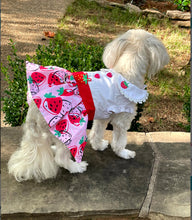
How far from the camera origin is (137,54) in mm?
2545

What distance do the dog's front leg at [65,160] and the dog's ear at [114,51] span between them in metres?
0.94

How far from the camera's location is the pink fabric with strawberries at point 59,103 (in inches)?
89.5

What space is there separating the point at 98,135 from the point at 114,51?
97 centimetres

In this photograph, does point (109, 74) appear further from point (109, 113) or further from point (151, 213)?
point (151, 213)

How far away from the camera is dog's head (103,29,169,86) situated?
8.16 ft

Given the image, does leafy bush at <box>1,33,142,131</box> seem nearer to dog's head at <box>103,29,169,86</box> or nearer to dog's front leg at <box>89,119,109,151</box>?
dog's front leg at <box>89,119,109,151</box>

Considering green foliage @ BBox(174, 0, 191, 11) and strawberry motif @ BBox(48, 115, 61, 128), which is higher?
green foliage @ BBox(174, 0, 191, 11)

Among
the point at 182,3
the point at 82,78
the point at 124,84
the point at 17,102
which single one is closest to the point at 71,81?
the point at 82,78

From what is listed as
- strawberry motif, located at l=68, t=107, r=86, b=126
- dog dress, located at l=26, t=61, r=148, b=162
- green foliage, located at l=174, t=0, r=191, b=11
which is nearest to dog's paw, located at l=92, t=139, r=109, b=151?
dog dress, located at l=26, t=61, r=148, b=162

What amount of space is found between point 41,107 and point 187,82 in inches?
146

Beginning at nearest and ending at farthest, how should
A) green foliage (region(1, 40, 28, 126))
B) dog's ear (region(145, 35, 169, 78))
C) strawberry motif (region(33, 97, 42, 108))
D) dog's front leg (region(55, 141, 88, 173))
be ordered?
strawberry motif (region(33, 97, 42, 108)), dog's ear (region(145, 35, 169, 78)), dog's front leg (region(55, 141, 88, 173)), green foliage (region(1, 40, 28, 126))

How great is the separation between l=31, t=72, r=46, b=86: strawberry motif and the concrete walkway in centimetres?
98

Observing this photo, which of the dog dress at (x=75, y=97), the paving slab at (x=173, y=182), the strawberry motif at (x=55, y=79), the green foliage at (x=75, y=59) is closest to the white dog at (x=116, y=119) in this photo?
the dog dress at (x=75, y=97)

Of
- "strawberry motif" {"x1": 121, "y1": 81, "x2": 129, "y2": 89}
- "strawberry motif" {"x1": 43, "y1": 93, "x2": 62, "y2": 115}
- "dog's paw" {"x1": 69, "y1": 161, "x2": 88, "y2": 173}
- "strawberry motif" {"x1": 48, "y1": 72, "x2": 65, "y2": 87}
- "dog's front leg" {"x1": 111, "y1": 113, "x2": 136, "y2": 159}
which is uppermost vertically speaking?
"strawberry motif" {"x1": 48, "y1": 72, "x2": 65, "y2": 87}
